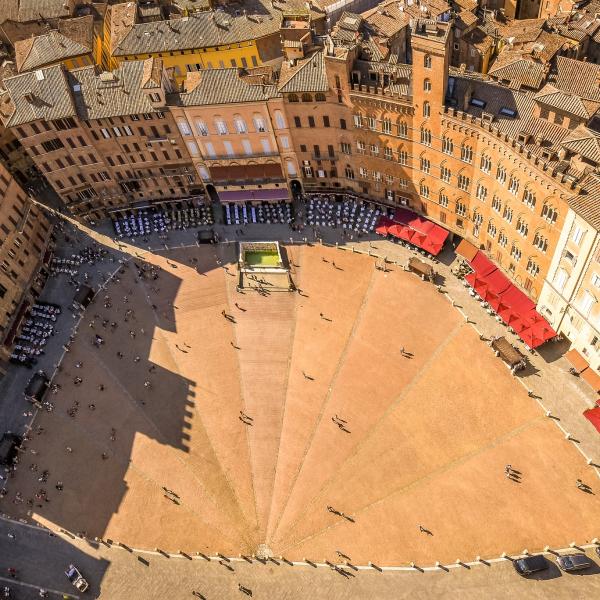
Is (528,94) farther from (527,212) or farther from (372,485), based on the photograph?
(372,485)

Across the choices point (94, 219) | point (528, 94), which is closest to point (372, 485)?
point (528, 94)

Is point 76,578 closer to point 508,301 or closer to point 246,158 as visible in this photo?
point 246,158

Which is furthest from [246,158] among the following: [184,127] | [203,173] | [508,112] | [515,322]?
[515,322]

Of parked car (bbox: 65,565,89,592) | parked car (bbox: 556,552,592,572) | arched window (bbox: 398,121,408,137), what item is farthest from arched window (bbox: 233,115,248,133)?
parked car (bbox: 556,552,592,572)

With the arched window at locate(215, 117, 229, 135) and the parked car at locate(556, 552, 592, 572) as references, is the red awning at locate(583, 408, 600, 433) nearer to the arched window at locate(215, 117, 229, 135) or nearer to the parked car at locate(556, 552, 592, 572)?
the parked car at locate(556, 552, 592, 572)

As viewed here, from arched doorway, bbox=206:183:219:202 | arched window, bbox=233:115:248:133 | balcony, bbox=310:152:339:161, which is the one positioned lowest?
arched doorway, bbox=206:183:219:202
